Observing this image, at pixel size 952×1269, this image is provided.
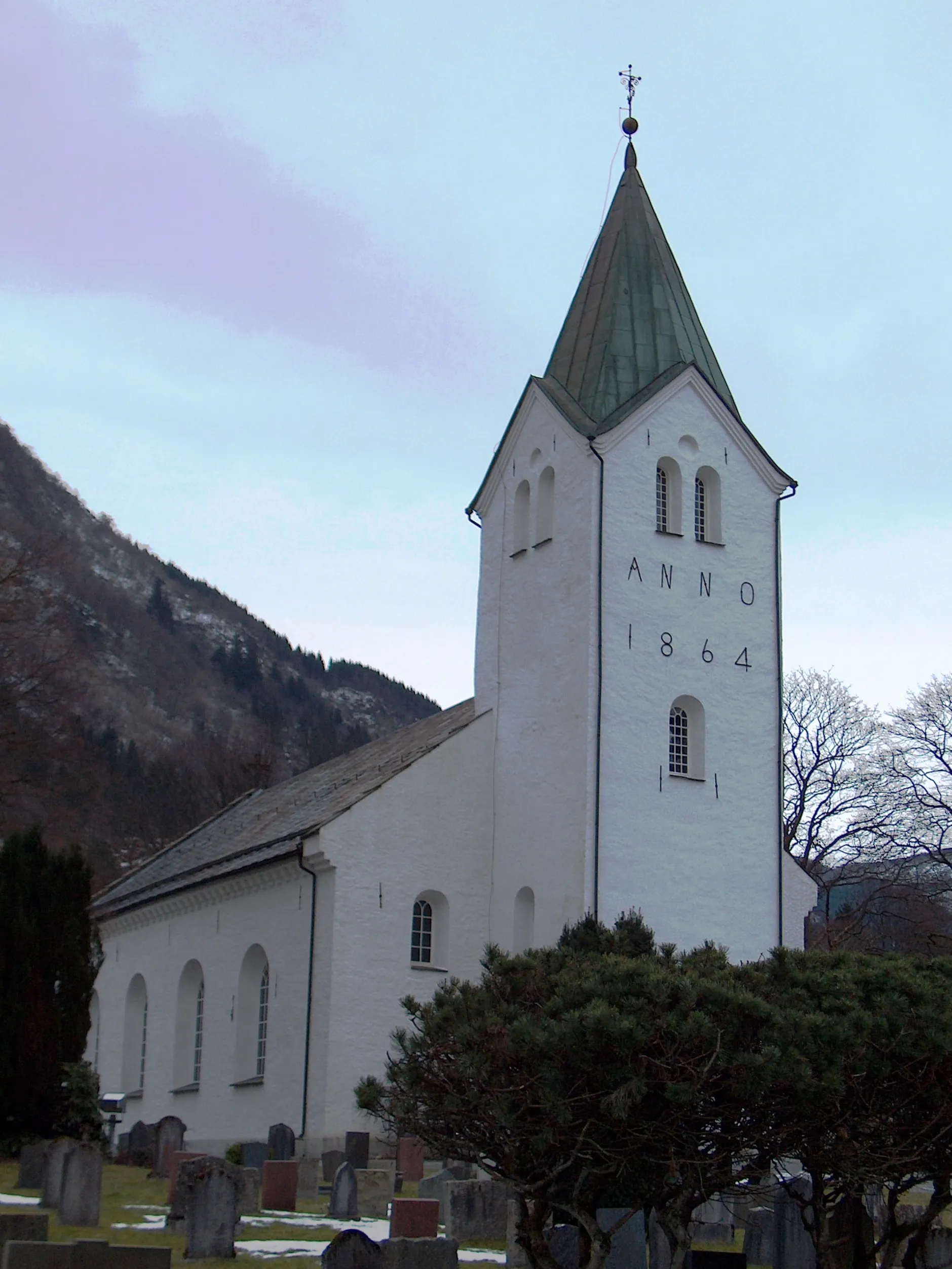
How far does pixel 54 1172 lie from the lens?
17.1 meters

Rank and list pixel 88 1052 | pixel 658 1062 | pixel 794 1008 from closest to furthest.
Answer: pixel 658 1062
pixel 794 1008
pixel 88 1052

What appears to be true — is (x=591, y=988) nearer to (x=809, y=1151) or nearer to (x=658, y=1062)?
(x=658, y=1062)

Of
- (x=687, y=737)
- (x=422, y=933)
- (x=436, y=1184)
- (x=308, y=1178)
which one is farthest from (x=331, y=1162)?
(x=687, y=737)

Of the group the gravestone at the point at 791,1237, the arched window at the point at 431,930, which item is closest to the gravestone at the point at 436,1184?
the gravestone at the point at 791,1237

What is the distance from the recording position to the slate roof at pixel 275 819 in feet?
93.4

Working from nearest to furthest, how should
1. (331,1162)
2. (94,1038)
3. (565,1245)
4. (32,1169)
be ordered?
(565,1245) < (32,1169) < (331,1162) < (94,1038)

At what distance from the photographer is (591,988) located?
12312 millimetres

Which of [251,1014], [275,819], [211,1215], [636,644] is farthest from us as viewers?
[275,819]

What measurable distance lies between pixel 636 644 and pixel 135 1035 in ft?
56.4

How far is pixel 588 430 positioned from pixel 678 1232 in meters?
16.9

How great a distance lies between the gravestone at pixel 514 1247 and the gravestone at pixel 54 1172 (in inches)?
186

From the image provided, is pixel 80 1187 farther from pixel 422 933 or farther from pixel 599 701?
pixel 599 701

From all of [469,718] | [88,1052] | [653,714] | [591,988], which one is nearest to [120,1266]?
[591,988]

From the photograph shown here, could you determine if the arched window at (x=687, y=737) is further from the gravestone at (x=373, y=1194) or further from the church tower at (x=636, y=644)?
the gravestone at (x=373, y=1194)
